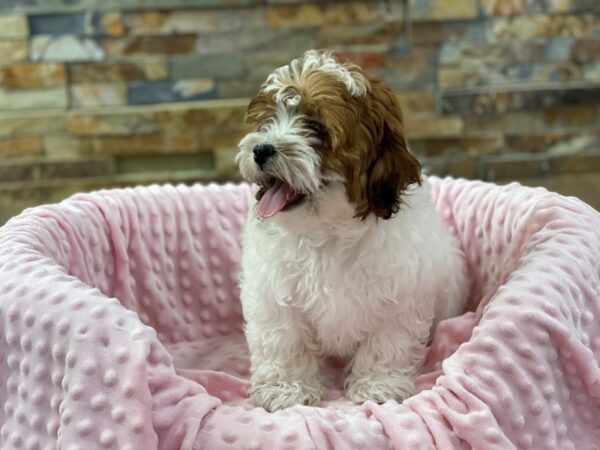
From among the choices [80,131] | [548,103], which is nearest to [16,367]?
[80,131]

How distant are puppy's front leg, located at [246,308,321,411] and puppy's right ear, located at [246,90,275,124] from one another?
452 millimetres

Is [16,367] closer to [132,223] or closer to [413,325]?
[132,223]

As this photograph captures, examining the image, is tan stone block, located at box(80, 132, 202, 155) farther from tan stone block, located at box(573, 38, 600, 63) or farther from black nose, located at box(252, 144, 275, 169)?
tan stone block, located at box(573, 38, 600, 63)

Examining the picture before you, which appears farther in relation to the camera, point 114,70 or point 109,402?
point 114,70

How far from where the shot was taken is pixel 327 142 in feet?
4.81

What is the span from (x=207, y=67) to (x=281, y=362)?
61.7 inches

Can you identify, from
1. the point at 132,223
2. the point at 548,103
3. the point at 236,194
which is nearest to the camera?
the point at 132,223

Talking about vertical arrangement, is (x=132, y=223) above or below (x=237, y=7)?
below

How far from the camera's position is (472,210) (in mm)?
2113

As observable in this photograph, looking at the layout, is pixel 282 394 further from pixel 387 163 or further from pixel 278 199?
pixel 387 163

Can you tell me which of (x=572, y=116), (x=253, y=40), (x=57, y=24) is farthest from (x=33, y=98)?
(x=572, y=116)

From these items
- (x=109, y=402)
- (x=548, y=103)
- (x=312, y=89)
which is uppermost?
(x=312, y=89)

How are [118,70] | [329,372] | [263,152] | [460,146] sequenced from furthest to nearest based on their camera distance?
[460,146]
[118,70]
[329,372]
[263,152]

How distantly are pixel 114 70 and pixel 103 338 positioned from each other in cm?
180
